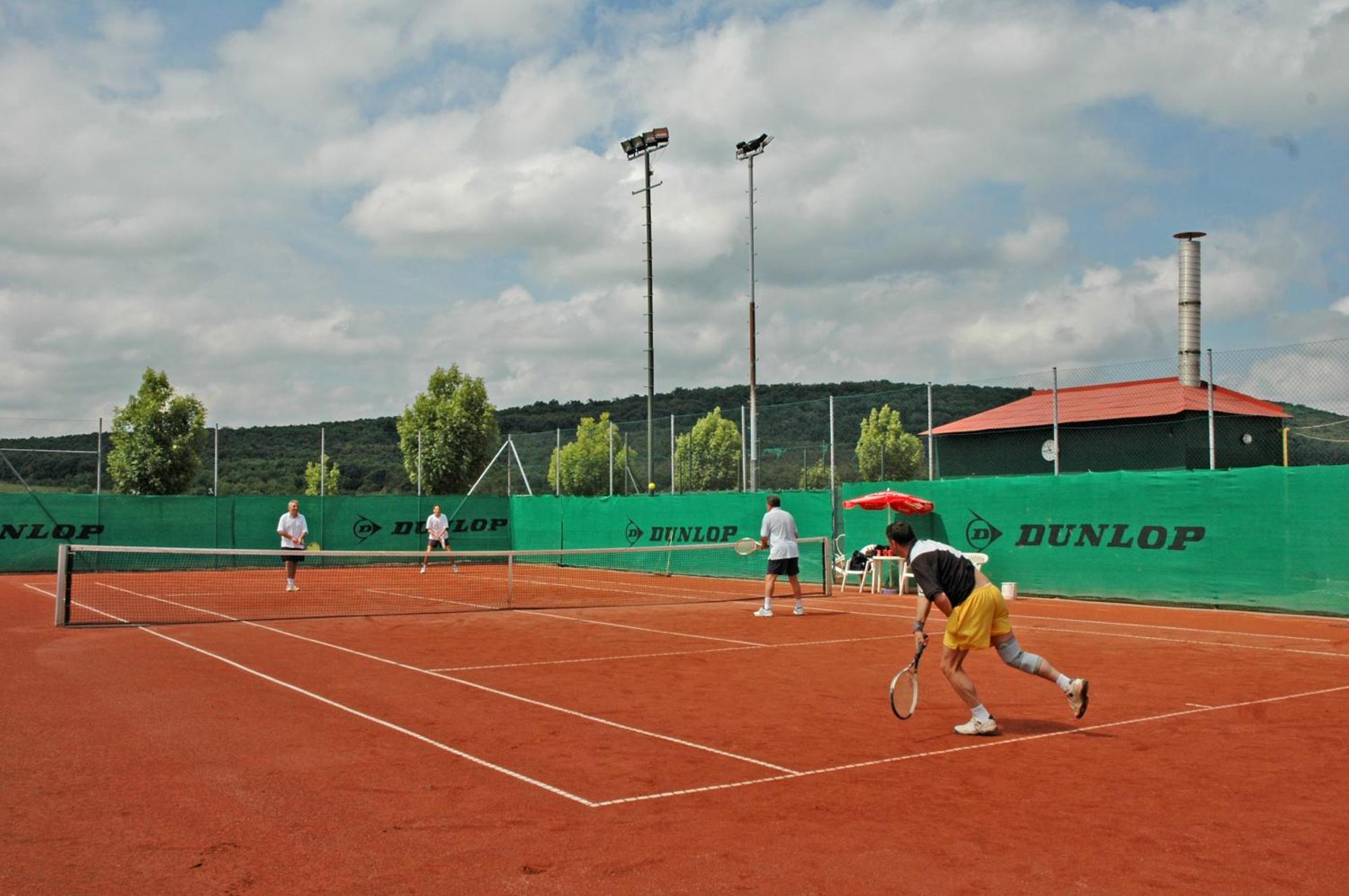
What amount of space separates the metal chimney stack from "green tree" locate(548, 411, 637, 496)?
1471cm

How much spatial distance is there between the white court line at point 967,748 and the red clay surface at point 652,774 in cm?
3

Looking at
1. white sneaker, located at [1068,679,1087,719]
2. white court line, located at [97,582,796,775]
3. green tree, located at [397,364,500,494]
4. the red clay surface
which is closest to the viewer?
the red clay surface

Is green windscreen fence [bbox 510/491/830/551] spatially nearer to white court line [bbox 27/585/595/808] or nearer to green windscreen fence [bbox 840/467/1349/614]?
green windscreen fence [bbox 840/467/1349/614]

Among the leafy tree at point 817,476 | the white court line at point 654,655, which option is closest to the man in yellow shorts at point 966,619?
the white court line at point 654,655

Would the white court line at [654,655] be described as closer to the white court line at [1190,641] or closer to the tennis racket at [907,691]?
the white court line at [1190,641]

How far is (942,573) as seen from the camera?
7.93 metres

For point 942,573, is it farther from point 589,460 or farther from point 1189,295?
point 589,460

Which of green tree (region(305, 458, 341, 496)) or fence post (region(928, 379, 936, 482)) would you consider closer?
fence post (region(928, 379, 936, 482))

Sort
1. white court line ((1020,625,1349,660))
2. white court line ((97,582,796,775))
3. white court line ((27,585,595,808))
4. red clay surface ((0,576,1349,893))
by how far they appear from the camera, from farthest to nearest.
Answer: white court line ((1020,625,1349,660)) < white court line ((97,582,796,775)) < white court line ((27,585,595,808)) < red clay surface ((0,576,1349,893))

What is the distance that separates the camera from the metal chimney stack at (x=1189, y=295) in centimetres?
2700

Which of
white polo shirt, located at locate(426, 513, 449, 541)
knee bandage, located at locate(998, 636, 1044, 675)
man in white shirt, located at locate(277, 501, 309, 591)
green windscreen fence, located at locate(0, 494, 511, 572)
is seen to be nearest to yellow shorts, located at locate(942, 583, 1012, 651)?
knee bandage, located at locate(998, 636, 1044, 675)

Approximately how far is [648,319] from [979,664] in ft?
73.9

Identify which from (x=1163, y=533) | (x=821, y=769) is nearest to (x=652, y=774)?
(x=821, y=769)

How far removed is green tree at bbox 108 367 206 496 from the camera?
35.2m
